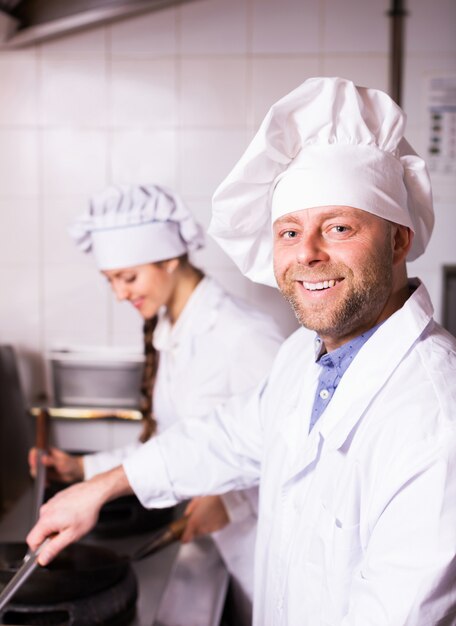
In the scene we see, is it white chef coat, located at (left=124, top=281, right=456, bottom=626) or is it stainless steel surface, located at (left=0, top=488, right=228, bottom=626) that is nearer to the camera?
white chef coat, located at (left=124, top=281, right=456, bottom=626)

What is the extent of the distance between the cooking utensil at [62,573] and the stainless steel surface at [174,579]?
11 centimetres

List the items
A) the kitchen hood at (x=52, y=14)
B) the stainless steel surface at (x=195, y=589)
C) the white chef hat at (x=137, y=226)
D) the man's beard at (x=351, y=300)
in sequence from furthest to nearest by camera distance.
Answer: the kitchen hood at (x=52, y=14) → the white chef hat at (x=137, y=226) → the stainless steel surface at (x=195, y=589) → the man's beard at (x=351, y=300)

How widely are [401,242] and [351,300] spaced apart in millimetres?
150

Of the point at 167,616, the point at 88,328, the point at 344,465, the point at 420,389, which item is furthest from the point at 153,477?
the point at 88,328

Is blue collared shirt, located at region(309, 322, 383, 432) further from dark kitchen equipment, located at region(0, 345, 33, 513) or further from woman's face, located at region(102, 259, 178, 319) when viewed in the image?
dark kitchen equipment, located at region(0, 345, 33, 513)

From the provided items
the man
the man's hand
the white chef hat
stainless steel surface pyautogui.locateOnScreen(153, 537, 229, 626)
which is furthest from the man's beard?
the white chef hat

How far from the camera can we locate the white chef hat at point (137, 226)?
5.90 feet

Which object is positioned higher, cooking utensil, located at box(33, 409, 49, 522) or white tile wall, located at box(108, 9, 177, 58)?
white tile wall, located at box(108, 9, 177, 58)

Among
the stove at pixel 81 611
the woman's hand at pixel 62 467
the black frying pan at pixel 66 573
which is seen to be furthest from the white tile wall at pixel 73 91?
the stove at pixel 81 611

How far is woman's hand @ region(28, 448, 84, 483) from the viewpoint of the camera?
1.73m

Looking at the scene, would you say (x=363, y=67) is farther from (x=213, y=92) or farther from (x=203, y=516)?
(x=203, y=516)

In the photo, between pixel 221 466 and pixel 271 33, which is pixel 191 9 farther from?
pixel 221 466

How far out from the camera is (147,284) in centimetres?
182

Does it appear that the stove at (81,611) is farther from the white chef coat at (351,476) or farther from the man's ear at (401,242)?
the man's ear at (401,242)
